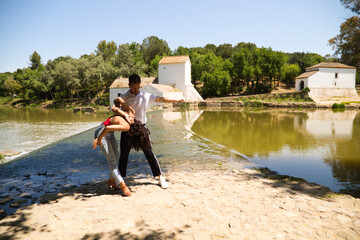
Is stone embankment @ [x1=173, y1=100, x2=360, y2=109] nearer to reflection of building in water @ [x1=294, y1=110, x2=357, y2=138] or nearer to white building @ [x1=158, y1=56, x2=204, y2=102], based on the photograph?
white building @ [x1=158, y1=56, x2=204, y2=102]

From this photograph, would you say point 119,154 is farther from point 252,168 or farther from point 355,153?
point 355,153

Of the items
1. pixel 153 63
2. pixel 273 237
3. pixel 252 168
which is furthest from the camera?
pixel 153 63

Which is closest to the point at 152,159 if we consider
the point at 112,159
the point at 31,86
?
the point at 112,159

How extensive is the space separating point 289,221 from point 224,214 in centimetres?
84

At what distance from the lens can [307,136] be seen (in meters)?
11.8

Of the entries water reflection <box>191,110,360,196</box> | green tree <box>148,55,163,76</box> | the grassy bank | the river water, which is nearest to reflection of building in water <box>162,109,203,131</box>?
water reflection <box>191,110,360,196</box>

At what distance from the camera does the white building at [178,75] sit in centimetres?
4469

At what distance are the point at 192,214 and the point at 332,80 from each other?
165 feet

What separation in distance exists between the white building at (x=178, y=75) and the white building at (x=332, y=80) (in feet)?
68.0

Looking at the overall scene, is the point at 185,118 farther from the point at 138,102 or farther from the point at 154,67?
the point at 154,67

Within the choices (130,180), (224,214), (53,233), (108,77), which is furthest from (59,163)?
(108,77)

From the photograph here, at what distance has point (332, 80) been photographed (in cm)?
4428

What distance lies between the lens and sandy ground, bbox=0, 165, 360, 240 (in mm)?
2881

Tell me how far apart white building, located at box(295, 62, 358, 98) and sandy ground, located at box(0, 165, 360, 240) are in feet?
149
